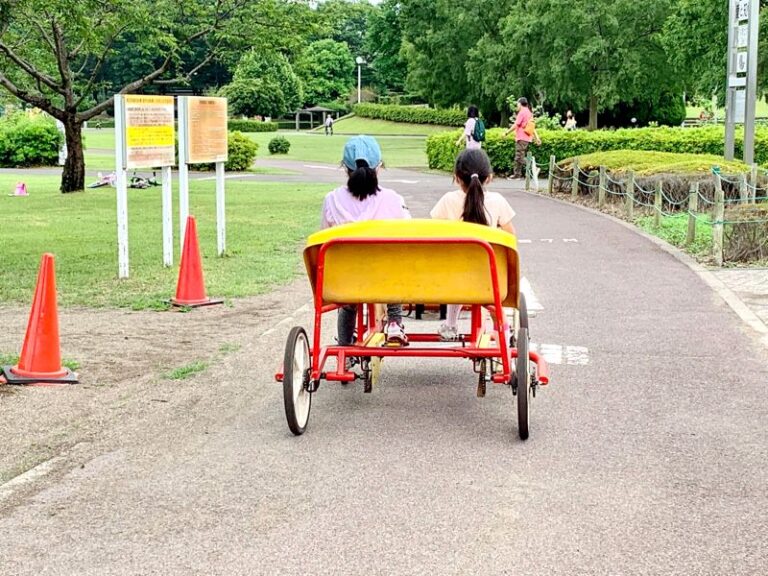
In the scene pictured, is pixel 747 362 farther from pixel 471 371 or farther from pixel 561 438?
pixel 561 438

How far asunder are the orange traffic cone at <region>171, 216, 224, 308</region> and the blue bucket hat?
148 inches

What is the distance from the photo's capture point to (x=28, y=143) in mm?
39875

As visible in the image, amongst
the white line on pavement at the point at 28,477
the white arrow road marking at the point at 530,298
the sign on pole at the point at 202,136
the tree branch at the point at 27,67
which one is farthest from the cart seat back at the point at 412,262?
the tree branch at the point at 27,67

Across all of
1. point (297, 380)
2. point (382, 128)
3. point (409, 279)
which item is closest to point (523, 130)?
point (409, 279)

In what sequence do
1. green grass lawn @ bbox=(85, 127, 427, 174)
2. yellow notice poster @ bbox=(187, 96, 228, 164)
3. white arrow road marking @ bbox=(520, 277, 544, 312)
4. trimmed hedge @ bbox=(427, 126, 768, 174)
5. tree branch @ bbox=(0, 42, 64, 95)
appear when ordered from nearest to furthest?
white arrow road marking @ bbox=(520, 277, 544, 312), yellow notice poster @ bbox=(187, 96, 228, 164), tree branch @ bbox=(0, 42, 64, 95), trimmed hedge @ bbox=(427, 126, 768, 174), green grass lawn @ bbox=(85, 127, 427, 174)

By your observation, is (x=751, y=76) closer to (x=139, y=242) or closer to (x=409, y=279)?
(x=139, y=242)

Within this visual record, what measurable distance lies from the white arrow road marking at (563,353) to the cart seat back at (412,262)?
79.3 inches

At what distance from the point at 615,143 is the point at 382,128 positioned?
181ft

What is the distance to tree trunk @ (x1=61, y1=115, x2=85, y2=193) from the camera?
2578 centimetres

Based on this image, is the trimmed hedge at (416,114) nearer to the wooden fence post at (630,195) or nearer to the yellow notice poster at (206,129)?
the wooden fence post at (630,195)

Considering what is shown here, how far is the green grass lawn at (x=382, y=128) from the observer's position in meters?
79.6

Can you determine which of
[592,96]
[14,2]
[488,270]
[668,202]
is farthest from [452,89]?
[488,270]

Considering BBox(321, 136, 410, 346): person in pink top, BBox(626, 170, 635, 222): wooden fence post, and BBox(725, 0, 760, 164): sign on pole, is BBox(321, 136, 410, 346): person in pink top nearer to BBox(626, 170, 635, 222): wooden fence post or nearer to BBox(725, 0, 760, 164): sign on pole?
BBox(626, 170, 635, 222): wooden fence post

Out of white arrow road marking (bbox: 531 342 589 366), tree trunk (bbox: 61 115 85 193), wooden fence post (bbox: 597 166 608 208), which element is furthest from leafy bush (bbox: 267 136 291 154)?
white arrow road marking (bbox: 531 342 589 366)
